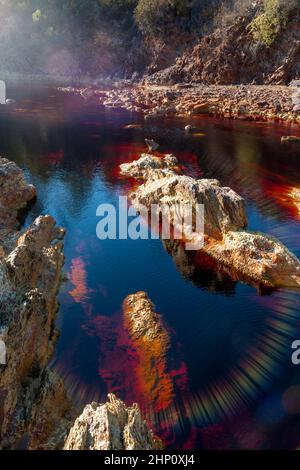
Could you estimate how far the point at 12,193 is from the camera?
3225 cm

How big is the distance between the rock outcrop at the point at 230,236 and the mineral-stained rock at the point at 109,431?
13.8 m

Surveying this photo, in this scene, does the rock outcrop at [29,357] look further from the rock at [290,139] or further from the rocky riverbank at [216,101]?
the rocky riverbank at [216,101]

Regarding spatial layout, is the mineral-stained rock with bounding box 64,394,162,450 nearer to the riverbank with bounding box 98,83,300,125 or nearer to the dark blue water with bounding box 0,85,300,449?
the dark blue water with bounding box 0,85,300,449

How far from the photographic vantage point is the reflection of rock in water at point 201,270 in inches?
909

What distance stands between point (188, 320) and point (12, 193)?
19746mm

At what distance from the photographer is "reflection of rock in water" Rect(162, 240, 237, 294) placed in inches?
909

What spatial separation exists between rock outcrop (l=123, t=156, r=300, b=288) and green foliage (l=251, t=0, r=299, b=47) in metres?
59.0

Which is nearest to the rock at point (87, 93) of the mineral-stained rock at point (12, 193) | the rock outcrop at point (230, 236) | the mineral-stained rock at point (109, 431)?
the mineral-stained rock at point (12, 193)

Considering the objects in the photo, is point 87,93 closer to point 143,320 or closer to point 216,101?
point 216,101

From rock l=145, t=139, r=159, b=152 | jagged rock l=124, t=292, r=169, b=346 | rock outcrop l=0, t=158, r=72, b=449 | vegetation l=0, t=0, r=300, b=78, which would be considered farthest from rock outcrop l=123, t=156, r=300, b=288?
vegetation l=0, t=0, r=300, b=78

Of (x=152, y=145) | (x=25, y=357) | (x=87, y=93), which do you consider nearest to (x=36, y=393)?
(x=25, y=357)

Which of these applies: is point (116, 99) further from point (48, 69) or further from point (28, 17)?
point (28, 17)

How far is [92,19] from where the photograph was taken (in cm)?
11419
